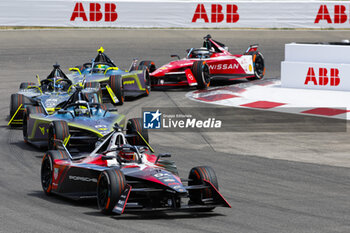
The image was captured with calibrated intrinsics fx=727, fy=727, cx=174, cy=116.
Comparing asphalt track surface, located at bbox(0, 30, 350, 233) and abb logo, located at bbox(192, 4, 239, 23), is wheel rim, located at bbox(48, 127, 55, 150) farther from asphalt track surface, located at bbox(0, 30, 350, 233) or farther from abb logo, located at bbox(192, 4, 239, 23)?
abb logo, located at bbox(192, 4, 239, 23)

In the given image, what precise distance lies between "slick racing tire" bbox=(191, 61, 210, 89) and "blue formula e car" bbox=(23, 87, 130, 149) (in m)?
6.98

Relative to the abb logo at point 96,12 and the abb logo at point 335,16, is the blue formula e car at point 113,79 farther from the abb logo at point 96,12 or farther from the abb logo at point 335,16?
the abb logo at point 335,16

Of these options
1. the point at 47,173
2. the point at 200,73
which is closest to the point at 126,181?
the point at 47,173

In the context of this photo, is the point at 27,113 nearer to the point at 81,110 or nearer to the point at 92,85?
the point at 81,110

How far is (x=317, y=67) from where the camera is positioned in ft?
72.6

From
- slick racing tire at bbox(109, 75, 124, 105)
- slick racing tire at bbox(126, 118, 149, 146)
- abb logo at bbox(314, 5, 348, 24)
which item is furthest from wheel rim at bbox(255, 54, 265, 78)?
slick racing tire at bbox(126, 118, 149, 146)

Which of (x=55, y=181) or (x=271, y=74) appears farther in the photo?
(x=271, y=74)

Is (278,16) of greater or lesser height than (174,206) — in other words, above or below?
above

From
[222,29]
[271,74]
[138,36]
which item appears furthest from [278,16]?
[271,74]

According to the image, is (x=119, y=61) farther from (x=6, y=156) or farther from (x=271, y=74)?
(x=6, y=156)

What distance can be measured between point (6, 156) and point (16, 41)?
18.7 m

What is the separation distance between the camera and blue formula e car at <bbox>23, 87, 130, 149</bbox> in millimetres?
13867

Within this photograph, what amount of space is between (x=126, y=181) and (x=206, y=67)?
1374cm

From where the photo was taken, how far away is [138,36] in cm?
3344
